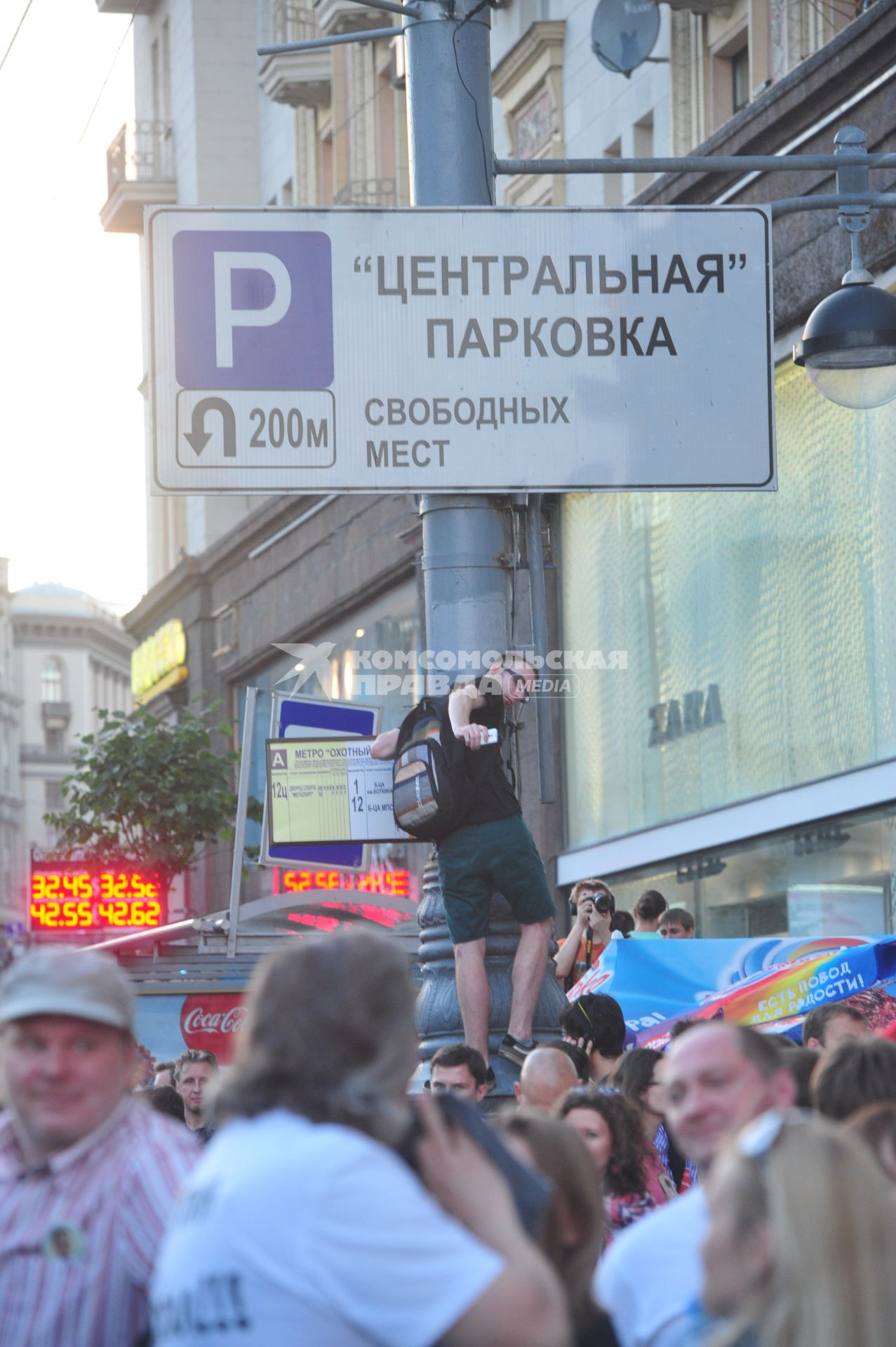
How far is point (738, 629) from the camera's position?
17.1 m

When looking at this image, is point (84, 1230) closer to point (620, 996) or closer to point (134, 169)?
point (620, 996)

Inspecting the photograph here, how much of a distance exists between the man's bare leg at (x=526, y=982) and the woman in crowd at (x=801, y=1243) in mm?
5036

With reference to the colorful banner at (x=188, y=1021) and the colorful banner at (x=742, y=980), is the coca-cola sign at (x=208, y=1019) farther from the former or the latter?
the colorful banner at (x=742, y=980)

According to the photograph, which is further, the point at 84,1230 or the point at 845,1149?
the point at 84,1230

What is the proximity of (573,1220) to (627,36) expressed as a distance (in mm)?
17471

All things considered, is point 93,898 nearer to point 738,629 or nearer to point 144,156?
point 738,629

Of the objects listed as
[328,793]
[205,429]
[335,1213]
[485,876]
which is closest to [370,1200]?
[335,1213]

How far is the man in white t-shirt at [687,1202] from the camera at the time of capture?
11.5ft

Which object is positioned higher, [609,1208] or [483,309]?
[483,309]

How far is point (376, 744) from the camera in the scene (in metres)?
8.93

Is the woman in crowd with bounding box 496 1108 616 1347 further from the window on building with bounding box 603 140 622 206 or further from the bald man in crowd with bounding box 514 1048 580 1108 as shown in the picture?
the window on building with bounding box 603 140 622 206

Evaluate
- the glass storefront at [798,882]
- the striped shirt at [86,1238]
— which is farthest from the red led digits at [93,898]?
the striped shirt at [86,1238]

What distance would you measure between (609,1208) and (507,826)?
10.0 ft

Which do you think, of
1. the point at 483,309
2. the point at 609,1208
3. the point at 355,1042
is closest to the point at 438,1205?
the point at 355,1042
